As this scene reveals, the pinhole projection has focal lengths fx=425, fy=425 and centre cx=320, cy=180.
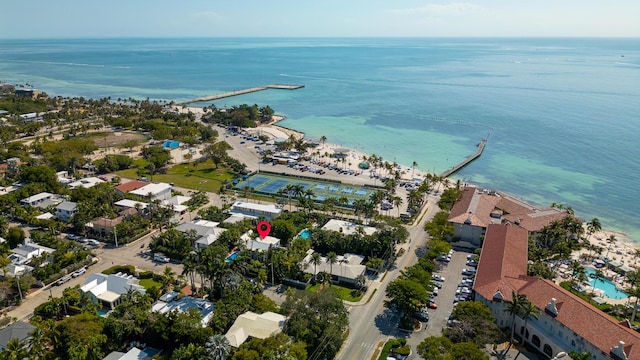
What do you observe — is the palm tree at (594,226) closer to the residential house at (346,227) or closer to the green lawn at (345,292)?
the residential house at (346,227)

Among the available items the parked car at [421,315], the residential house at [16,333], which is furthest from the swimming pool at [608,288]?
the residential house at [16,333]

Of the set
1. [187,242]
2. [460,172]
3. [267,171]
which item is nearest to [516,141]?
[460,172]

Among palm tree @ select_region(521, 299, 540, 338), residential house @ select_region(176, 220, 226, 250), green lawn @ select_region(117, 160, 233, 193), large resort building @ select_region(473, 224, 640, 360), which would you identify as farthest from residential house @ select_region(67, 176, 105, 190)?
palm tree @ select_region(521, 299, 540, 338)

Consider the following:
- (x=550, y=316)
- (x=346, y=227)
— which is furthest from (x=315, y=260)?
(x=550, y=316)

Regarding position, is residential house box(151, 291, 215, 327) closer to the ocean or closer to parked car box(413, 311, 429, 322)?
parked car box(413, 311, 429, 322)

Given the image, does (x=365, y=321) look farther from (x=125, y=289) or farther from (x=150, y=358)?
(x=125, y=289)

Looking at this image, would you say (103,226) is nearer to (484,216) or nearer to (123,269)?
(123,269)
